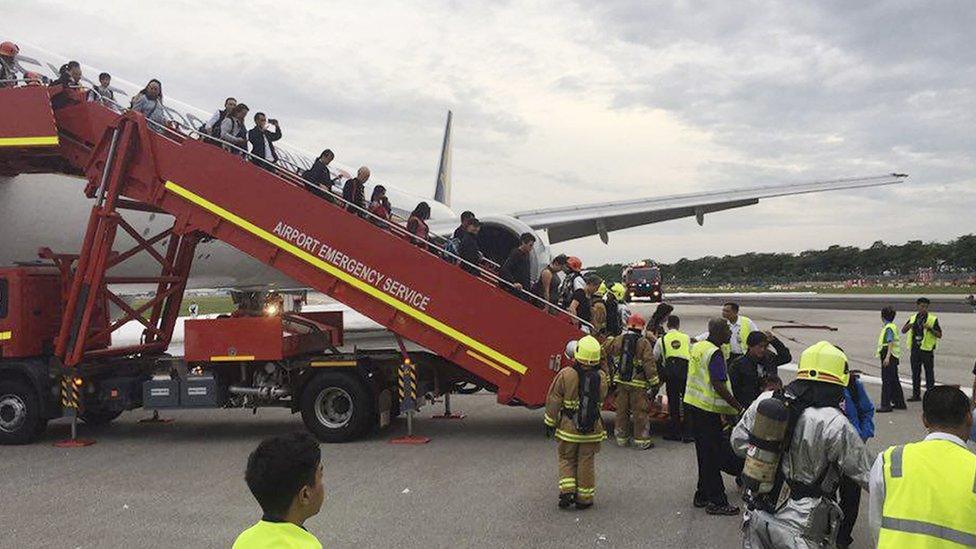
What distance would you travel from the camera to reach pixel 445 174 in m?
37.2

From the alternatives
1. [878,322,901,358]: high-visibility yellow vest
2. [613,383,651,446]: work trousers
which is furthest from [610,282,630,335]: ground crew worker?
[878,322,901,358]: high-visibility yellow vest

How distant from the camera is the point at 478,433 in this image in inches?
401

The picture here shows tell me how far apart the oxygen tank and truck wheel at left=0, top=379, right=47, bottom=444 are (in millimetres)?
9315

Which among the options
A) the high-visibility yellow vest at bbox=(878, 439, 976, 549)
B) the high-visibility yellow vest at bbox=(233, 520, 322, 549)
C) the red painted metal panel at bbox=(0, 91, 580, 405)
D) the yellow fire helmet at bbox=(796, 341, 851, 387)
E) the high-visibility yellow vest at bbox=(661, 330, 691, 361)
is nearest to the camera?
the high-visibility yellow vest at bbox=(233, 520, 322, 549)

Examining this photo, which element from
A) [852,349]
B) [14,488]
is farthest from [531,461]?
[852,349]

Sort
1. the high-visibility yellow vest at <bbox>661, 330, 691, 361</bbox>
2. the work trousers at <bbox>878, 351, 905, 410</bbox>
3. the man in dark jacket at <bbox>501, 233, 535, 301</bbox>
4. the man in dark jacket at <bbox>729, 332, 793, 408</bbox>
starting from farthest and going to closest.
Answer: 1. the work trousers at <bbox>878, 351, 905, 410</bbox>
2. the man in dark jacket at <bbox>501, 233, 535, 301</bbox>
3. the high-visibility yellow vest at <bbox>661, 330, 691, 361</bbox>
4. the man in dark jacket at <bbox>729, 332, 793, 408</bbox>

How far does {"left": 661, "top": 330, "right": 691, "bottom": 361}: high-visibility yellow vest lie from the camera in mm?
9125

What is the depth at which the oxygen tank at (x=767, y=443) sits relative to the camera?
12.9 ft

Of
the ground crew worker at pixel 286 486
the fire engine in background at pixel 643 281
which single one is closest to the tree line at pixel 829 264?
the fire engine in background at pixel 643 281

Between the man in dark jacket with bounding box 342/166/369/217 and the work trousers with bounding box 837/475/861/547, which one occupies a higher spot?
the man in dark jacket with bounding box 342/166/369/217

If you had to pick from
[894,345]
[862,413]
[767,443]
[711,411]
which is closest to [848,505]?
[862,413]

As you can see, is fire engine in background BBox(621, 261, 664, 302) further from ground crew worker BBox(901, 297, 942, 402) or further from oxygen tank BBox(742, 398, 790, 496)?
oxygen tank BBox(742, 398, 790, 496)

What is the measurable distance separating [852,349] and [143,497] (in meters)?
17.4

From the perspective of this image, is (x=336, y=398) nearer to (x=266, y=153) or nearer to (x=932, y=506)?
(x=266, y=153)
